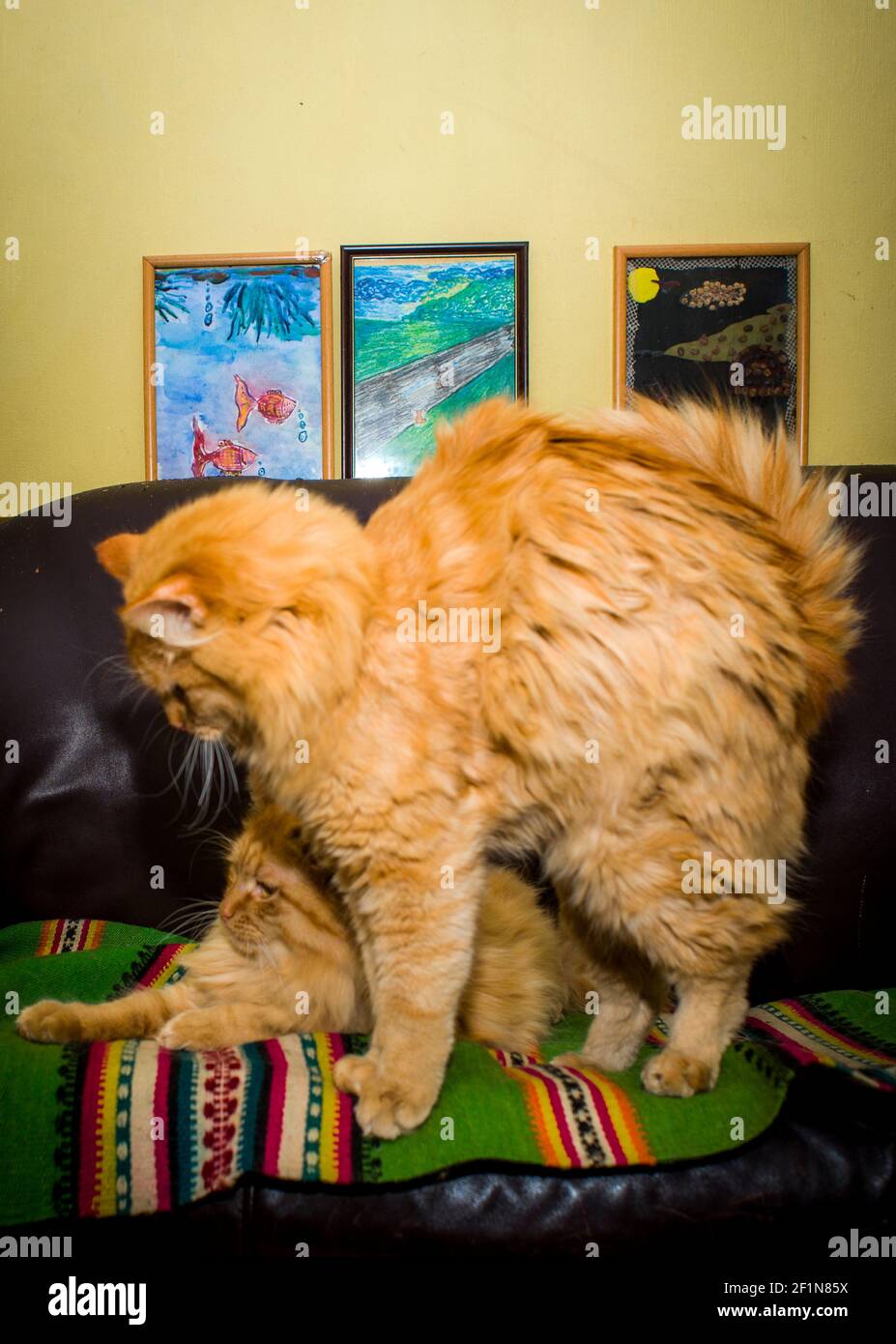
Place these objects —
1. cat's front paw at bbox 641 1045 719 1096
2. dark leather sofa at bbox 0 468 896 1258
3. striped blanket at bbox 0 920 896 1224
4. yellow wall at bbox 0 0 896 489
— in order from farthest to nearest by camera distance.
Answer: yellow wall at bbox 0 0 896 489, dark leather sofa at bbox 0 468 896 1258, cat's front paw at bbox 641 1045 719 1096, striped blanket at bbox 0 920 896 1224

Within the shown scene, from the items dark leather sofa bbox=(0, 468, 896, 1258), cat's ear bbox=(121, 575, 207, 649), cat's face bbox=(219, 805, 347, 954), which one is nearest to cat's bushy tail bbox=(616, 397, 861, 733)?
dark leather sofa bbox=(0, 468, 896, 1258)

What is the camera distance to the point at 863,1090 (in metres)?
1.22

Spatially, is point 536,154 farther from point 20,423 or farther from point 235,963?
point 235,963

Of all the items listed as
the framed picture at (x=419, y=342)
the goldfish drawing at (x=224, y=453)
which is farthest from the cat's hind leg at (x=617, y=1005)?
the goldfish drawing at (x=224, y=453)

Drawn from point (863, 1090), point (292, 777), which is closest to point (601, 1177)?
point (863, 1090)

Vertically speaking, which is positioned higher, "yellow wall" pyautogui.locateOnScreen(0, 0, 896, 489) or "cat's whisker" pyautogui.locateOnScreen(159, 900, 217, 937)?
"yellow wall" pyautogui.locateOnScreen(0, 0, 896, 489)

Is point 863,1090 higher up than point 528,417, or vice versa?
point 528,417

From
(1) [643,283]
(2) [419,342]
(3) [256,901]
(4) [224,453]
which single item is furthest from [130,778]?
(1) [643,283]

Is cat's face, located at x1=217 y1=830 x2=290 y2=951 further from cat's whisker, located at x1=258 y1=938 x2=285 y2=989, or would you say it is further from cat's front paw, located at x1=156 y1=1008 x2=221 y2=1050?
cat's front paw, located at x1=156 y1=1008 x2=221 y2=1050

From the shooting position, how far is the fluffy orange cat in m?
1.23

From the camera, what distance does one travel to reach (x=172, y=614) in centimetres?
118

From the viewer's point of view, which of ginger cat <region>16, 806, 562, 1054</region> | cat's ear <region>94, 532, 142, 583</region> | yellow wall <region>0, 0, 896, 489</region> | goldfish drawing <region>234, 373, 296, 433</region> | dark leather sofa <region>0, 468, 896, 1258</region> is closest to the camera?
cat's ear <region>94, 532, 142, 583</region>

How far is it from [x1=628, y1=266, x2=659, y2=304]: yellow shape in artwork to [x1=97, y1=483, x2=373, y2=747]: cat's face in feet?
5.15

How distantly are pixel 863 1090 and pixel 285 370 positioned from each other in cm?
213
